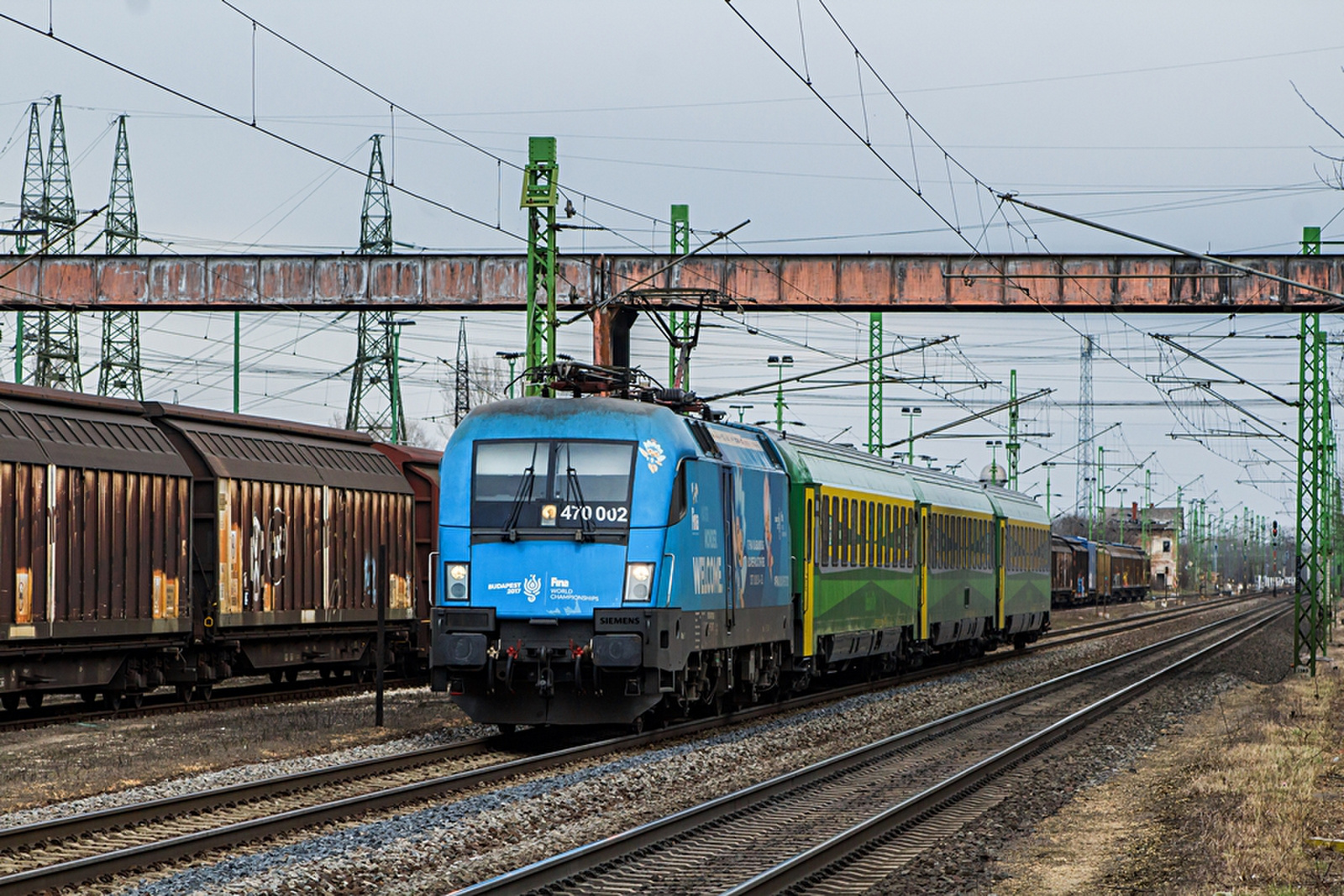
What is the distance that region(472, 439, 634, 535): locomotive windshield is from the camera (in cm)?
1669

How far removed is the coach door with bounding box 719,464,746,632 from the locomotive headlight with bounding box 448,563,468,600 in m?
3.25

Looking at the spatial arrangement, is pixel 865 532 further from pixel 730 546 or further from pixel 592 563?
pixel 592 563

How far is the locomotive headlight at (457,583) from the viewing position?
55.4ft

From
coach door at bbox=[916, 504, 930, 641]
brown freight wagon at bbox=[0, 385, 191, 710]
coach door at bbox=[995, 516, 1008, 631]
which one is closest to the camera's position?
brown freight wagon at bbox=[0, 385, 191, 710]

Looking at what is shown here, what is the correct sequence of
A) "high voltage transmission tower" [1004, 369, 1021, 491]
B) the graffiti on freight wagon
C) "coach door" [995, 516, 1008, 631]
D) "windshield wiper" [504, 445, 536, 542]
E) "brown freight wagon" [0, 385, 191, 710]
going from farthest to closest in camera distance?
"high voltage transmission tower" [1004, 369, 1021, 491] → "coach door" [995, 516, 1008, 631] → the graffiti on freight wagon → "brown freight wagon" [0, 385, 191, 710] → "windshield wiper" [504, 445, 536, 542]

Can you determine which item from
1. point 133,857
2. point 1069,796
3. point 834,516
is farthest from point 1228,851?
point 834,516

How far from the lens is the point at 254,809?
1277 centimetres

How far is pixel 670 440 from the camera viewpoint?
55.9 ft

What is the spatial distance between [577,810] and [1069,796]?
14.7 ft

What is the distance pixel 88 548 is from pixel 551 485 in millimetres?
6512

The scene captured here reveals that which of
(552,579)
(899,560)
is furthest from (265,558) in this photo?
(899,560)

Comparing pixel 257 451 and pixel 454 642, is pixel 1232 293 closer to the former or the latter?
pixel 257 451

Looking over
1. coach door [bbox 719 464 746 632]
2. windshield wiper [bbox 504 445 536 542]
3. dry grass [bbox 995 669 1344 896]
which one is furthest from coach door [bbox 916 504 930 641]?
windshield wiper [bbox 504 445 536 542]

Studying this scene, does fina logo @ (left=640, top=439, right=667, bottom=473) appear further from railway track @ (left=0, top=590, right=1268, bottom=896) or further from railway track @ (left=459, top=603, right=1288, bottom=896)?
railway track @ (left=459, top=603, right=1288, bottom=896)
